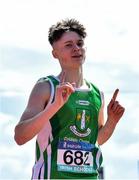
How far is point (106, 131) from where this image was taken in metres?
6.70

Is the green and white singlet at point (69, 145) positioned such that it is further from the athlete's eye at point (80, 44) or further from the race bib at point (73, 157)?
the athlete's eye at point (80, 44)

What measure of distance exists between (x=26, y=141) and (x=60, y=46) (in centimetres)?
109

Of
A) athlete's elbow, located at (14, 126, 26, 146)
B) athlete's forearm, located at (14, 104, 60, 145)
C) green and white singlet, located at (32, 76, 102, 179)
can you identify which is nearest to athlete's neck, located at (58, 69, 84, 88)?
green and white singlet, located at (32, 76, 102, 179)

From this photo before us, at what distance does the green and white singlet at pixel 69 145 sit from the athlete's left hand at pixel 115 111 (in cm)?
30

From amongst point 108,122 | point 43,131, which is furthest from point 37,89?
point 108,122

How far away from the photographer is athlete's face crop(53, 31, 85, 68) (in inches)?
256

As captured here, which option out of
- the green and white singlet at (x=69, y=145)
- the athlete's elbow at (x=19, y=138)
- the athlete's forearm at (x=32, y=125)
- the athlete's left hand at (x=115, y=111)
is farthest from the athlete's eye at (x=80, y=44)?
the athlete's elbow at (x=19, y=138)

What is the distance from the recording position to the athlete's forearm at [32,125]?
5997 millimetres

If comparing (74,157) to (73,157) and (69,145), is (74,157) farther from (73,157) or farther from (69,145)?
(69,145)

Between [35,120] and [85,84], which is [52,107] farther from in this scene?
[85,84]

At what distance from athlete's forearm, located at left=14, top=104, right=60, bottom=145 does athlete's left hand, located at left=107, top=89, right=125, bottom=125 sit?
35.1 inches

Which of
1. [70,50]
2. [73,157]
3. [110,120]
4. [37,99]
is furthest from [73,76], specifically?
[73,157]

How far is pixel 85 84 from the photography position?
6.70 m

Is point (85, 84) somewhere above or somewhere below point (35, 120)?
above
